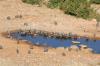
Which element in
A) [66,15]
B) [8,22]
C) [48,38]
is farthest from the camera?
[66,15]

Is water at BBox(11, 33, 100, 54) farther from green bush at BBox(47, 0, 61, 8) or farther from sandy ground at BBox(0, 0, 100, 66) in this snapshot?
green bush at BBox(47, 0, 61, 8)

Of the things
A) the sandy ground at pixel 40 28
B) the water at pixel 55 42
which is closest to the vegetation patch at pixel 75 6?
the sandy ground at pixel 40 28

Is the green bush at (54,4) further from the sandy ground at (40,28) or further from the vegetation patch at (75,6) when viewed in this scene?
the sandy ground at (40,28)

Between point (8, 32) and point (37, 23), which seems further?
point (37, 23)

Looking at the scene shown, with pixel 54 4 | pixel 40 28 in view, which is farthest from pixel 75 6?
pixel 40 28

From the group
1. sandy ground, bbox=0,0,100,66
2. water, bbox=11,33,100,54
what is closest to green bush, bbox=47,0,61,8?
sandy ground, bbox=0,0,100,66

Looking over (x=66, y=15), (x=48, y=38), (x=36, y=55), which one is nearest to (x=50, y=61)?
(x=36, y=55)

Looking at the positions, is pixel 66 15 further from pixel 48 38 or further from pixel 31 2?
pixel 48 38

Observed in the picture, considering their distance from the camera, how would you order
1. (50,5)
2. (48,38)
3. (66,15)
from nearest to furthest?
(48,38)
(66,15)
(50,5)
